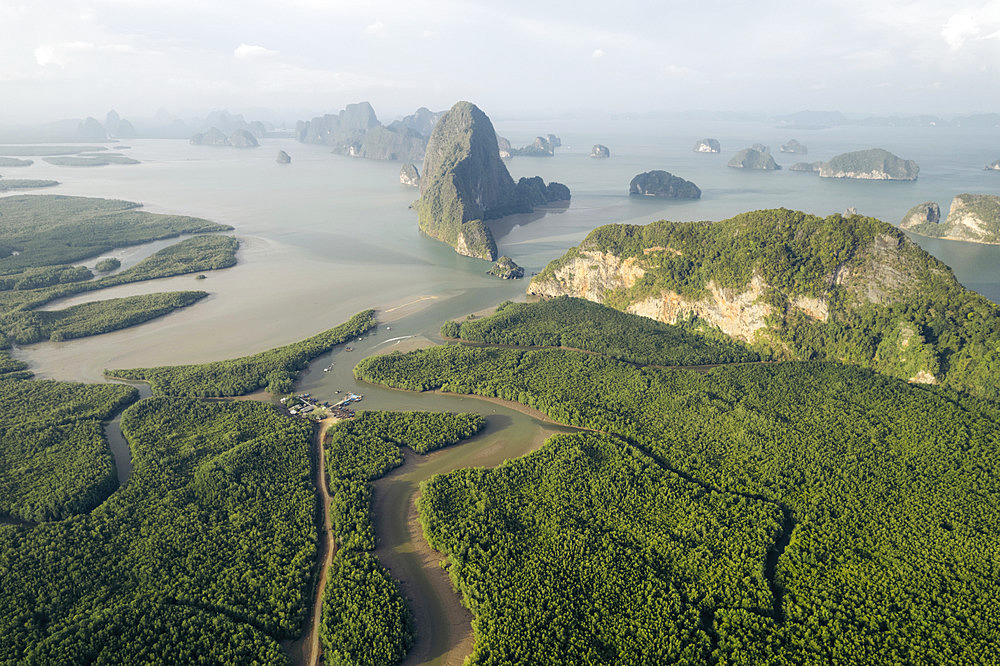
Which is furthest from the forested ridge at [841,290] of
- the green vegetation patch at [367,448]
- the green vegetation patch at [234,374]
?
the green vegetation patch at [234,374]

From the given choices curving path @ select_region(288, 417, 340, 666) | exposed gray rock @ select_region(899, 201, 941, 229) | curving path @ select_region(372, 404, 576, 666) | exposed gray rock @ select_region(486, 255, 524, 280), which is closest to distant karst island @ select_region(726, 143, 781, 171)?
exposed gray rock @ select_region(899, 201, 941, 229)

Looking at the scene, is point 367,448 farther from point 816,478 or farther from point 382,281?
point 382,281

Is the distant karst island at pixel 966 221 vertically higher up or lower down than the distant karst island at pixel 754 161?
lower down

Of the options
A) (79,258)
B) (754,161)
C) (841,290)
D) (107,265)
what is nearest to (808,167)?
(754,161)

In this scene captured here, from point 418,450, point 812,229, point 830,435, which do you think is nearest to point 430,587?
point 418,450

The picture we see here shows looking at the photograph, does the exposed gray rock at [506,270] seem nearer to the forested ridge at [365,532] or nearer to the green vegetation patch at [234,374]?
the green vegetation patch at [234,374]

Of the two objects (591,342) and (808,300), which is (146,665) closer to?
(591,342)

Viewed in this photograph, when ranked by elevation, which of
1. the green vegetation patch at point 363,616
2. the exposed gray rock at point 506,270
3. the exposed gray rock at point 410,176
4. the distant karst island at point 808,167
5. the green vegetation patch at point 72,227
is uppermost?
the distant karst island at point 808,167
